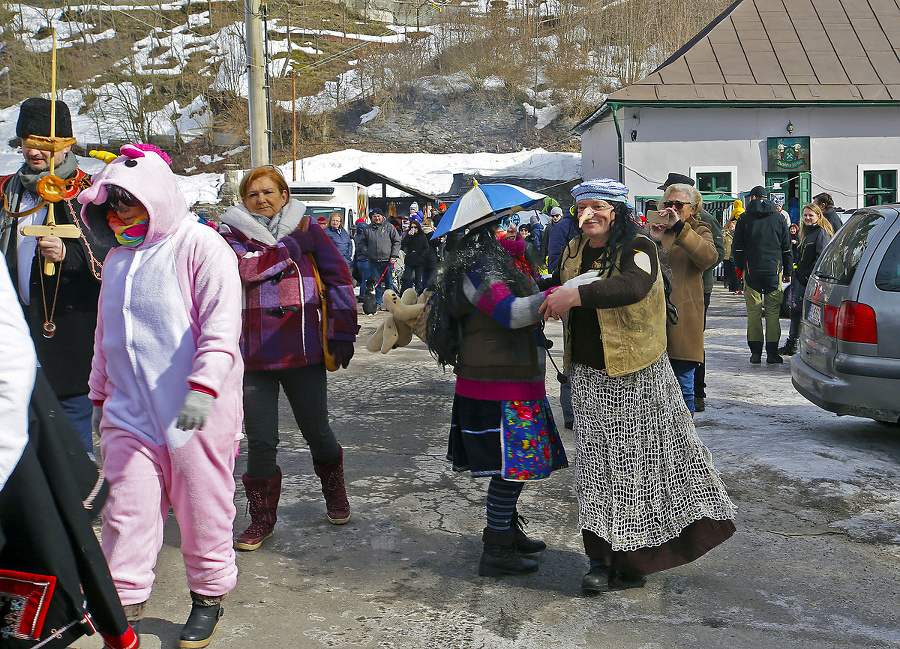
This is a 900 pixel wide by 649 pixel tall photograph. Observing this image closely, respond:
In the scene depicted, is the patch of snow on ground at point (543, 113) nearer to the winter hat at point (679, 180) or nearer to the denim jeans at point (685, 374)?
the winter hat at point (679, 180)

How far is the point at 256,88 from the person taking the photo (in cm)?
1377

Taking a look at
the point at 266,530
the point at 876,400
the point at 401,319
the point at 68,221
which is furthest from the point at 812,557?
the point at 68,221

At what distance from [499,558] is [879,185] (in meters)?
23.1

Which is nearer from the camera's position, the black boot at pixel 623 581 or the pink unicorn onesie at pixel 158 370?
the pink unicorn onesie at pixel 158 370

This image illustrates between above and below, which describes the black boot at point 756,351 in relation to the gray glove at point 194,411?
below

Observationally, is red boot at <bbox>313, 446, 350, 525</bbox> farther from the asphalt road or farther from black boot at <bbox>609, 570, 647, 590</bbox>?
black boot at <bbox>609, 570, 647, 590</bbox>

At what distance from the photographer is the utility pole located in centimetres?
1370

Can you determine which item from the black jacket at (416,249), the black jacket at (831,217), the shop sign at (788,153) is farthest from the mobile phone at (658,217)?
the shop sign at (788,153)

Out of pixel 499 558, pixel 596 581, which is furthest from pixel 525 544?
pixel 596 581

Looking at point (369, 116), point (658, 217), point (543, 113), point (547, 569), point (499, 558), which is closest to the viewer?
point (499, 558)

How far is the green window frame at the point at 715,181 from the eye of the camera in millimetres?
22734

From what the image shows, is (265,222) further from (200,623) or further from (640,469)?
(640,469)

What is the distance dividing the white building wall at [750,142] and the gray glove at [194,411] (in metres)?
20.8

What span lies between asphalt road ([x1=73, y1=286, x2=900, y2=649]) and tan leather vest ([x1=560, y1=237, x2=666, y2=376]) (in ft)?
3.23
